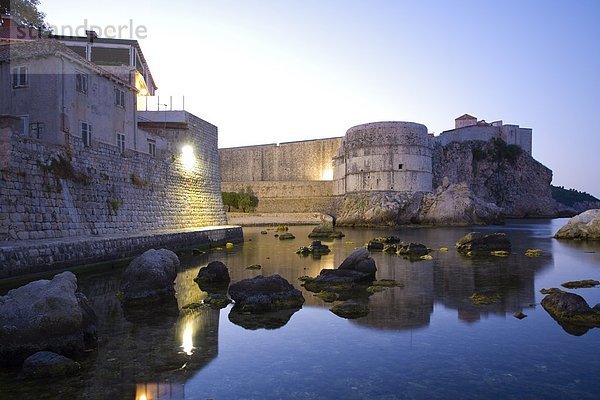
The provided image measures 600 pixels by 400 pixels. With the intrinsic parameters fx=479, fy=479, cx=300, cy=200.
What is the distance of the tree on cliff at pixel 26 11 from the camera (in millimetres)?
26002

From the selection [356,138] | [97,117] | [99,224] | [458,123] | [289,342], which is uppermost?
[458,123]

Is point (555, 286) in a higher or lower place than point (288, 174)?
lower

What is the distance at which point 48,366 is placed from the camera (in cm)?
484

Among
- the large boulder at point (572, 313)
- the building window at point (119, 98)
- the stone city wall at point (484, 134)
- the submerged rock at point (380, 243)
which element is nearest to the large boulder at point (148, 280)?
the large boulder at point (572, 313)

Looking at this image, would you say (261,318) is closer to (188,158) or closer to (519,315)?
(519,315)

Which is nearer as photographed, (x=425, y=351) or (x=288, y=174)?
(x=425, y=351)

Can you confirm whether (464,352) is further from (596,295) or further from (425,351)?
(596,295)

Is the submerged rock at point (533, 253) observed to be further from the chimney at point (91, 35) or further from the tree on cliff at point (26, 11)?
the tree on cliff at point (26, 11)

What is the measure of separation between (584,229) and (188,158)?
19245mm

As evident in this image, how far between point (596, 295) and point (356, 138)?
114 ft

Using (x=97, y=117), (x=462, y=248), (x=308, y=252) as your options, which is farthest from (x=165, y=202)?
(x=462, y=248)

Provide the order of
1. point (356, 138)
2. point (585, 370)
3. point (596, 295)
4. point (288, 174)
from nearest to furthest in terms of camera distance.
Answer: point (585, 370), point (596, 295), point (356, 138), point (288, 174)

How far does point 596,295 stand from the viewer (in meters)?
8.96

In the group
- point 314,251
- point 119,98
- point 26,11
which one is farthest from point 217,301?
point 26,11
